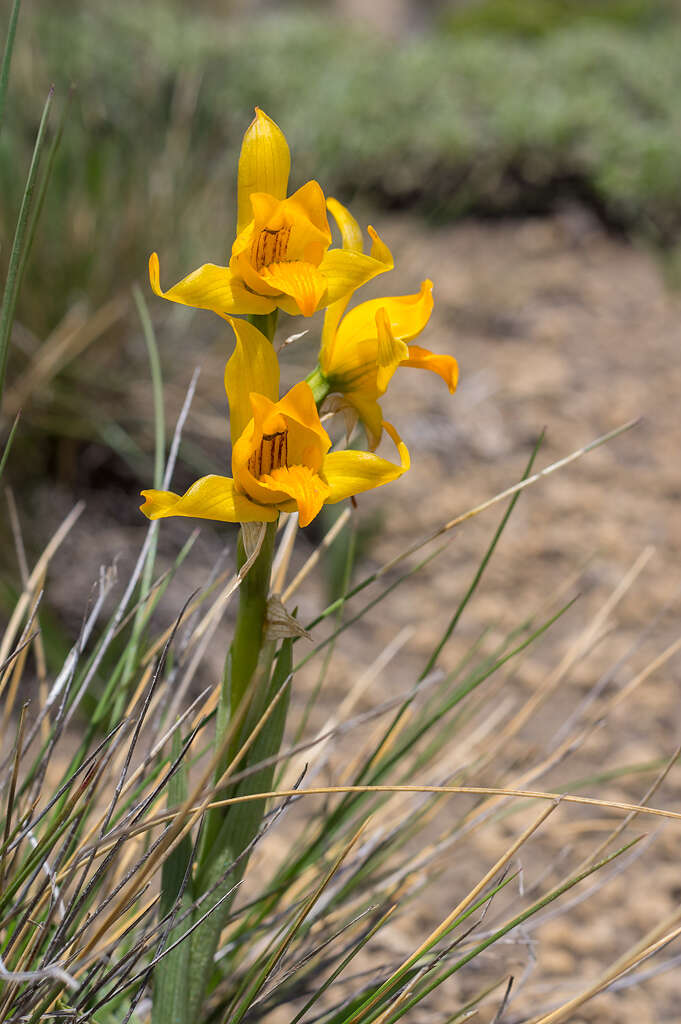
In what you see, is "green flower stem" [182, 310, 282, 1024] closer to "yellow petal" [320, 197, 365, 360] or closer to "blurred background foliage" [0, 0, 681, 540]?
"yellow petal" [320, 197, 365, 360]

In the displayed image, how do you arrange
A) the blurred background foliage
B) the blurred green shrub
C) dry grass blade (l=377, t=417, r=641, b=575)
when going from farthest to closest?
the blurred green shrub → the blurred background foliage → dry grass blade (l=377, t=417, r=641, b=575)

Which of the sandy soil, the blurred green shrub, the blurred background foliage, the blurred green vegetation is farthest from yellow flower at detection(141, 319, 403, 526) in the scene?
the blurred green shrub

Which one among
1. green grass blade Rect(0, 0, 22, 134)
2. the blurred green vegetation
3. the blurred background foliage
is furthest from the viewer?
the blurred green vegetation

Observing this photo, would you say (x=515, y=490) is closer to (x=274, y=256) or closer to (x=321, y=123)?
(x=274, y=256)

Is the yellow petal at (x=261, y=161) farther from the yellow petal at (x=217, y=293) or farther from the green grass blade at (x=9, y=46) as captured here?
the green grass blade at (x=9, y=46)

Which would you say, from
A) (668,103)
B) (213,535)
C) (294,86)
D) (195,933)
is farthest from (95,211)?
(668,103)

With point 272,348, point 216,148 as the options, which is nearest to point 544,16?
point 216,148
